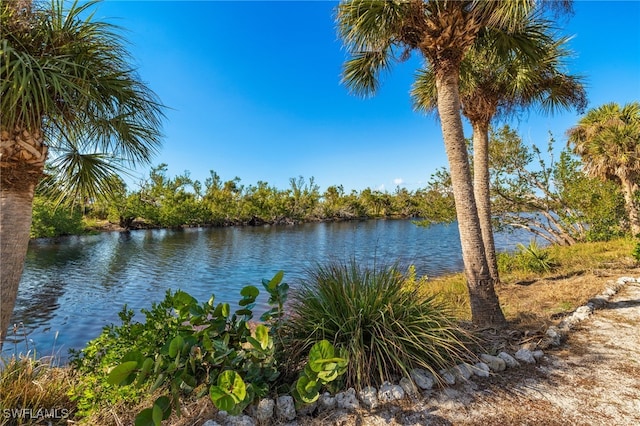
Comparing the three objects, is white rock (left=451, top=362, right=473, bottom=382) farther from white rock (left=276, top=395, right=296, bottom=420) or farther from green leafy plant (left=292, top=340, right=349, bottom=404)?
white rock (left=276, top=395, right=296, bottom=420)

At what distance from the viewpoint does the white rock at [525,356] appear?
3.26 metres

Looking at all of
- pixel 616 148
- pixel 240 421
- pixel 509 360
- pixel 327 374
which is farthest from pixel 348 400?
pixel 616 148

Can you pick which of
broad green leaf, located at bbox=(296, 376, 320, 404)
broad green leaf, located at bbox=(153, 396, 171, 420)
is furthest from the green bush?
broad green leaf, located at bbox=(296, 376, 320, 404)

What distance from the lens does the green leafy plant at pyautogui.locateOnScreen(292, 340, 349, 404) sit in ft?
7.44

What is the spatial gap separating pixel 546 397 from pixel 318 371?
2.12m

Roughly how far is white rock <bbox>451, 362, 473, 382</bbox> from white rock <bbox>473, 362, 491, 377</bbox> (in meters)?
0.07

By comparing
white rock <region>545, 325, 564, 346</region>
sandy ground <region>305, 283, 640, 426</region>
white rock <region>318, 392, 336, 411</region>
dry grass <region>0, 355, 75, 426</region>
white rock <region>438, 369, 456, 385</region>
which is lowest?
dry grass <region>0, 355, 75, 426</region>

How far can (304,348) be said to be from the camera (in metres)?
2.95

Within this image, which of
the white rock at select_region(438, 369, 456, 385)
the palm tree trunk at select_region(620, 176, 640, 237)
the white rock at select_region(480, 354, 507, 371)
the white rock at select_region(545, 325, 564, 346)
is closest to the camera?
the white rock at select_region(438, 369, 456, 385)

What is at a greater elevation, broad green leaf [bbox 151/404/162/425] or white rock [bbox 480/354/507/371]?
broad green leaf [bbox 151/404/162/425]

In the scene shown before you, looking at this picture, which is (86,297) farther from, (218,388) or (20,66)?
(218,388)

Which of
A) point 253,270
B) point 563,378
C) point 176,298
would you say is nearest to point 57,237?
point 253,270

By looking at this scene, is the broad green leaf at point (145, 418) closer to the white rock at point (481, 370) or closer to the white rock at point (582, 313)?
the white rock at point (481, 370)

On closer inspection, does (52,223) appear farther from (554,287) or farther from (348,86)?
(554,287)
